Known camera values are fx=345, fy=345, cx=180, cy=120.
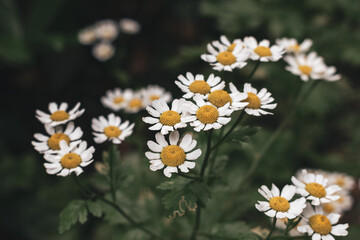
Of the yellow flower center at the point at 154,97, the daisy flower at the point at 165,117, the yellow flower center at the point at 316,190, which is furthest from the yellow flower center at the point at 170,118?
the yellow flower center at the point at 154,97

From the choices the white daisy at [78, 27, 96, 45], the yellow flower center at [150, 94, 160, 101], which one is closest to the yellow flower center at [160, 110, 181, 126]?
the yellow flower center at [150, 94, 160, 101]

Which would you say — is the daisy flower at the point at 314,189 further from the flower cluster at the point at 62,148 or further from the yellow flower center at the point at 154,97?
the yellow flower center at the point at 154,97

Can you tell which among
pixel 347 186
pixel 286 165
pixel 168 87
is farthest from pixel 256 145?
pixel 168 87

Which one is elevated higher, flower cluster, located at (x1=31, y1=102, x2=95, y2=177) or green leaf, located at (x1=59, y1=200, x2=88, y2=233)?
flower cluster, located at (x1=31, y1=102, x2=95, y2=177)

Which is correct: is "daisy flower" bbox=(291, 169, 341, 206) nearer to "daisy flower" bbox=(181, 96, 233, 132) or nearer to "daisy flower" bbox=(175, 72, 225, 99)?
"daisy flower" bbox=(181, 96, 233, 132)

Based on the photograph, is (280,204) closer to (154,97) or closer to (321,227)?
(321,227)

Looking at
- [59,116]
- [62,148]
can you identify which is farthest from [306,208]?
[59,116]
